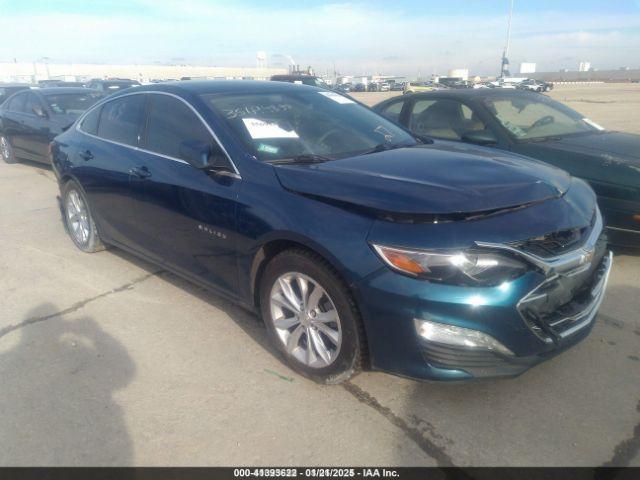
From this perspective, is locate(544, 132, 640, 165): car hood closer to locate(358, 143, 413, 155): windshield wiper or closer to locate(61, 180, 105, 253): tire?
locate(358, 143, 413, 155): windshield wiper

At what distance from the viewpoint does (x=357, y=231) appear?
2.41 meters

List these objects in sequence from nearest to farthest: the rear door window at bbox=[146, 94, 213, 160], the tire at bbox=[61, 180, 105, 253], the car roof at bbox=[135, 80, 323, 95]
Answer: the rear door window at bbox=[146, 94, 213, 160], the car roof at bbox=[135, 80, 323, 95], the tire at bbox=[61, 180, 105, 253]

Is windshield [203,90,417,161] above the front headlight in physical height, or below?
above

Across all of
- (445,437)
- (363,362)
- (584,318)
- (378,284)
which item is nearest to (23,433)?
(363,362)

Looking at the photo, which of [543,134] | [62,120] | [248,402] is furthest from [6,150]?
[543,134]

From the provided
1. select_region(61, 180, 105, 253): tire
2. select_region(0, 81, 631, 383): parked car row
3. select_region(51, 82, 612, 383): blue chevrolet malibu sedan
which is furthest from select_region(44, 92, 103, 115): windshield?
select_region(51, 82, 612, 383): blue chevrolet malibu sedan

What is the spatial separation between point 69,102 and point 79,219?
544 cm

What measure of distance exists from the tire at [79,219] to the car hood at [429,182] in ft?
8.87

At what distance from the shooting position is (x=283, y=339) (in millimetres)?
2965

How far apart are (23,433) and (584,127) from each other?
18.2 feet

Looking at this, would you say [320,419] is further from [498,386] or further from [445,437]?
[498,386]

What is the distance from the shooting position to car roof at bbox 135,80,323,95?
3.63 metres

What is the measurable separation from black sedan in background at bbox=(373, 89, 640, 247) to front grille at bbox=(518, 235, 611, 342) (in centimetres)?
151

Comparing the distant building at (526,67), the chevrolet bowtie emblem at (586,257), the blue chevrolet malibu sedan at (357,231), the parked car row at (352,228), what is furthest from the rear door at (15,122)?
the distant building at (526,67)
